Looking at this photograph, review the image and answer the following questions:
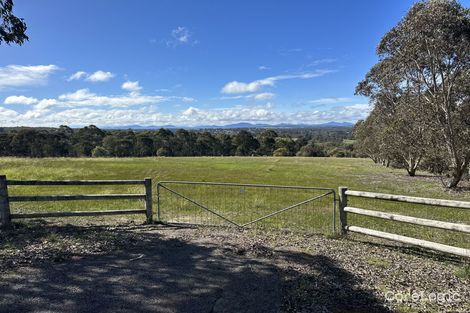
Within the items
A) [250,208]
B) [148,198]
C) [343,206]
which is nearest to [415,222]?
[343,206]

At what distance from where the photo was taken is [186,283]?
18.4ft

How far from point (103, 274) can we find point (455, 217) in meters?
14.5

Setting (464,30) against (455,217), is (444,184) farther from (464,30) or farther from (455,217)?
(455,217)

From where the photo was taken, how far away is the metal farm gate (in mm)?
11008

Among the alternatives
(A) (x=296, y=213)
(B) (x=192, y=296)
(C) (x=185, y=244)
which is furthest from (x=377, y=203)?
(B) (x=192, y=296)

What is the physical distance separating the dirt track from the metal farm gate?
2506 mm

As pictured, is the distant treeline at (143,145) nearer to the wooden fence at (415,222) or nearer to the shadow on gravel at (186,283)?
the wooden fence at (415,222)

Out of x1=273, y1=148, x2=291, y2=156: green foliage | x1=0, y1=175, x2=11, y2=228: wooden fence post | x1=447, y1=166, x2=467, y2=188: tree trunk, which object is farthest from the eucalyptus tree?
x1=273, y1=148, x2=291, y2=156: green foliage

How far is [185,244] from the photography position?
7.88 meters

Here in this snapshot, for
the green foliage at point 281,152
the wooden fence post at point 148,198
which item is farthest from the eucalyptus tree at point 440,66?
the green foliage at point 281,152

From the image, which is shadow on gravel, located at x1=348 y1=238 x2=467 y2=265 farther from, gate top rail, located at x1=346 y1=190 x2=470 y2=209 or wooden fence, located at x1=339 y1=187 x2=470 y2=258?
gate top rail, located at x1=346 y1=190 x2=470 y2=209

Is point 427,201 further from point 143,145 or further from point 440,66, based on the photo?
point 143,145

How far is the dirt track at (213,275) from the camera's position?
496cm

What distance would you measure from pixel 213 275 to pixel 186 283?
0.55 m
